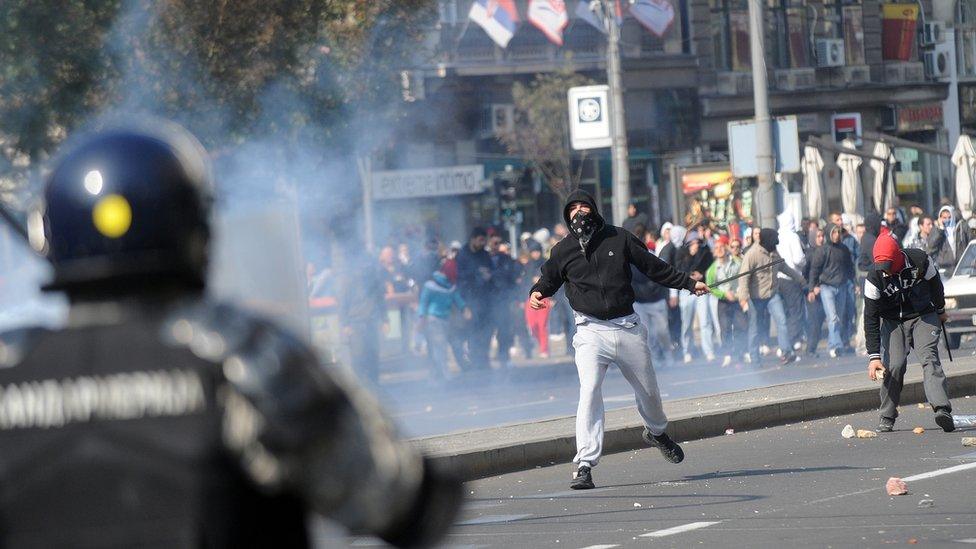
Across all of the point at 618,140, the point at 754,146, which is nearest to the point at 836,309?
the point at 754,146

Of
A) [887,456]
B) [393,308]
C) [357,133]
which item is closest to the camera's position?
[887,456]

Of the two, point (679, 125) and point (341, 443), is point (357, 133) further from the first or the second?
point (679, 125)

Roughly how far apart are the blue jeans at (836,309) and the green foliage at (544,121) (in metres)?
21.0

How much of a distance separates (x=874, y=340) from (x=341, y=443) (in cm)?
1016

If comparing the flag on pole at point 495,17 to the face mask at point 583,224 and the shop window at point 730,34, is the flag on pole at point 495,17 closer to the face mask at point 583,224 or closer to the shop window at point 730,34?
the shop window at point 730,34

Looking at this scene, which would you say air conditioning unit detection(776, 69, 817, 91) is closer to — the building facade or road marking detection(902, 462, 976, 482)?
the building facade

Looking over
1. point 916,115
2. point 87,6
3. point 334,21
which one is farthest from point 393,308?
point 916,115

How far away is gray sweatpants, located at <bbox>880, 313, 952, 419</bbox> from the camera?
11.9 m

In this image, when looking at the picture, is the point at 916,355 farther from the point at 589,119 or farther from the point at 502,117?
the point at 502,117

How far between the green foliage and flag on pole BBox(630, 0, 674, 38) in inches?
81.3

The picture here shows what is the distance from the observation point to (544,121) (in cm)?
4188

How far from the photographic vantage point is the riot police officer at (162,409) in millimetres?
2059

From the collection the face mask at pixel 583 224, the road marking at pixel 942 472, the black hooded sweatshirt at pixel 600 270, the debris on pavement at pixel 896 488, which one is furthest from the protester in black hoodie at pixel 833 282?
the debris on pavement at pixel 896 488

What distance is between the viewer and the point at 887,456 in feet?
35.2
